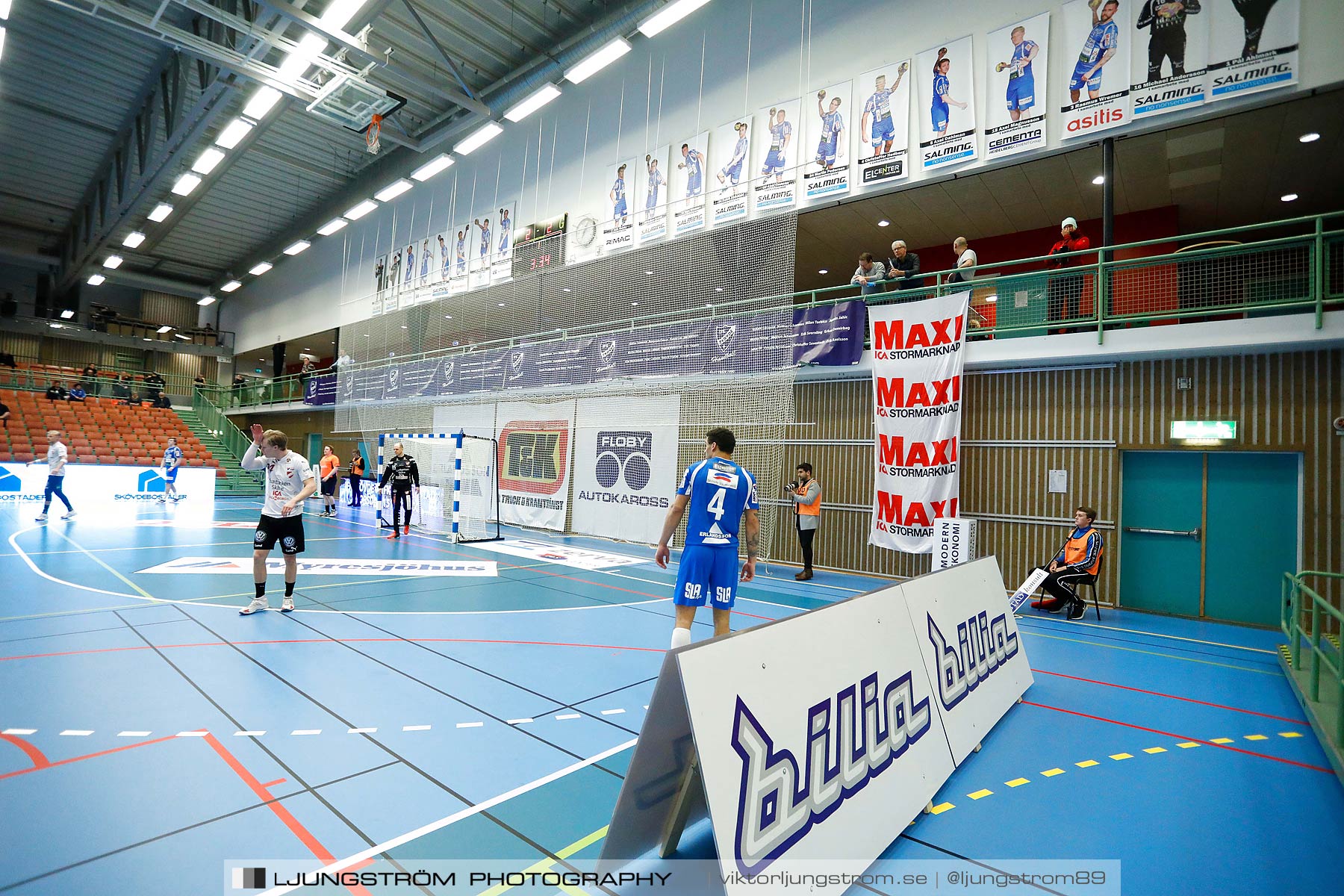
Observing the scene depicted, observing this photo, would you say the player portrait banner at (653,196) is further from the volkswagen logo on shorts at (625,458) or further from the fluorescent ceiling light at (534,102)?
the volkswagen logo on shorts at (625,458)

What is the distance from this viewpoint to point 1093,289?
862 centimetres

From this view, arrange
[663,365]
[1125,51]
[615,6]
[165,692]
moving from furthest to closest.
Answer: [615,6] → [663,365] → [1125,51] → [165,692]

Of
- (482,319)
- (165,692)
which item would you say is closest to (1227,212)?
(482,319)

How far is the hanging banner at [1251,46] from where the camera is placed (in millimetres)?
7484

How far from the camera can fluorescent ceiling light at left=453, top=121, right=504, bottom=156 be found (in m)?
15.3

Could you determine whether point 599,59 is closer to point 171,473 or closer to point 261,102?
point 261,102

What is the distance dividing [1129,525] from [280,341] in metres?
32.2

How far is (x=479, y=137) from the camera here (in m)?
15.7

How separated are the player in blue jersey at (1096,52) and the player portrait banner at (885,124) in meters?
2.29

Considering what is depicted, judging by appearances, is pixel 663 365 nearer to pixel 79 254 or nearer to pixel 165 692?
pixel 165 692

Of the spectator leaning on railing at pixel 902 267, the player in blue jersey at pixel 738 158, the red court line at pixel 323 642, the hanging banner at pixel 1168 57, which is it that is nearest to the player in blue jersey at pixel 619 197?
the player in blue jersey at pixel 738 158

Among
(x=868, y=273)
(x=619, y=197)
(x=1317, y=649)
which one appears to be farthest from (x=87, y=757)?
(x=619, y=197)

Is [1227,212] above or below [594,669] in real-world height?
above

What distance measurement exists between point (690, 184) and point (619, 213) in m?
1.86
